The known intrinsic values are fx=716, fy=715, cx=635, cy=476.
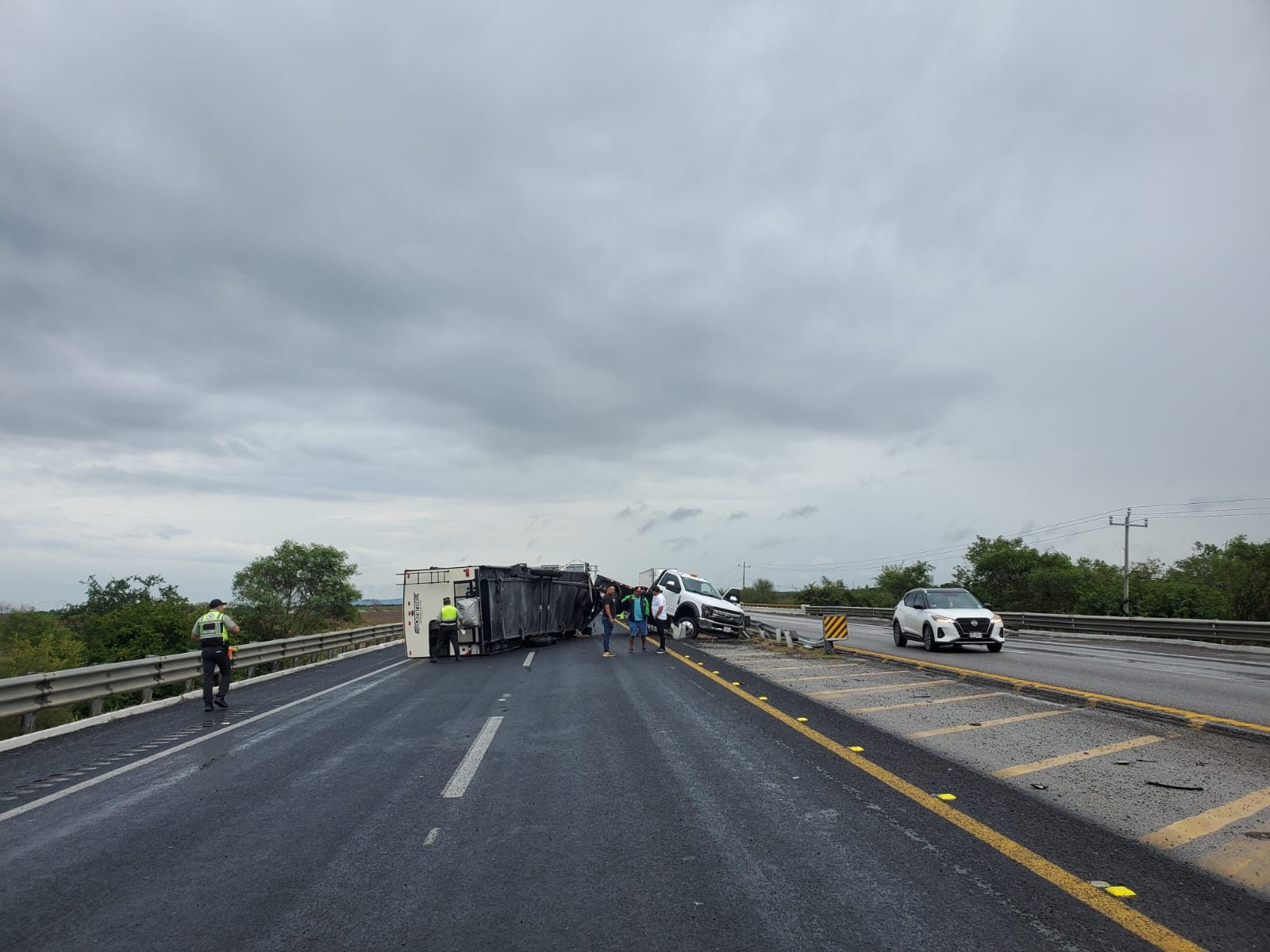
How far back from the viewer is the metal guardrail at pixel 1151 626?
22.3 metres

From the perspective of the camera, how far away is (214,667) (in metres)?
11.9

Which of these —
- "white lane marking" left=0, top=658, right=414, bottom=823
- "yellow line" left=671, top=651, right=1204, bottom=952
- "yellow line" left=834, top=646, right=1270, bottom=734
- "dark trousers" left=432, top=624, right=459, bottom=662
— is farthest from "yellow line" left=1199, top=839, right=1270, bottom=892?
"dark trousers" left=432, top=624, right=459, bottom=662

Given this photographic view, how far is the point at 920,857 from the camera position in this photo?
438 cm

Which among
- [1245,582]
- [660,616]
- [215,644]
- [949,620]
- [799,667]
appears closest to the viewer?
[215,644]

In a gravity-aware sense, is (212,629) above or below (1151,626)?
above

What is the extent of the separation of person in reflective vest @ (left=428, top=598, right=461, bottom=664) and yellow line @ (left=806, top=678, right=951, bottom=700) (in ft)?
36.8

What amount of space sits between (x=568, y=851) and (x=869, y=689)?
8589mm

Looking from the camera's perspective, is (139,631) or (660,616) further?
(139,631)

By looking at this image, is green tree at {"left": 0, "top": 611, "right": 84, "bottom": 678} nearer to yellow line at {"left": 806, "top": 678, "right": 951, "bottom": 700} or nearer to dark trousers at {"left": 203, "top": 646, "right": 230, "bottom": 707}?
dark trousers at {"left": 203, "top": 646, "right": 230, "bottom": 707}

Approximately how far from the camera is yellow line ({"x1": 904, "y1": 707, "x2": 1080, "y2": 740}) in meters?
8.05

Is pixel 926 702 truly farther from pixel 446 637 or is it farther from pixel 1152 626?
pixel 1152 626

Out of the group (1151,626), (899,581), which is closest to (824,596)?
(899,581)

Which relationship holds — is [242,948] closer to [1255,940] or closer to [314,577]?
[1255,940]

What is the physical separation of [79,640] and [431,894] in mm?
57834
